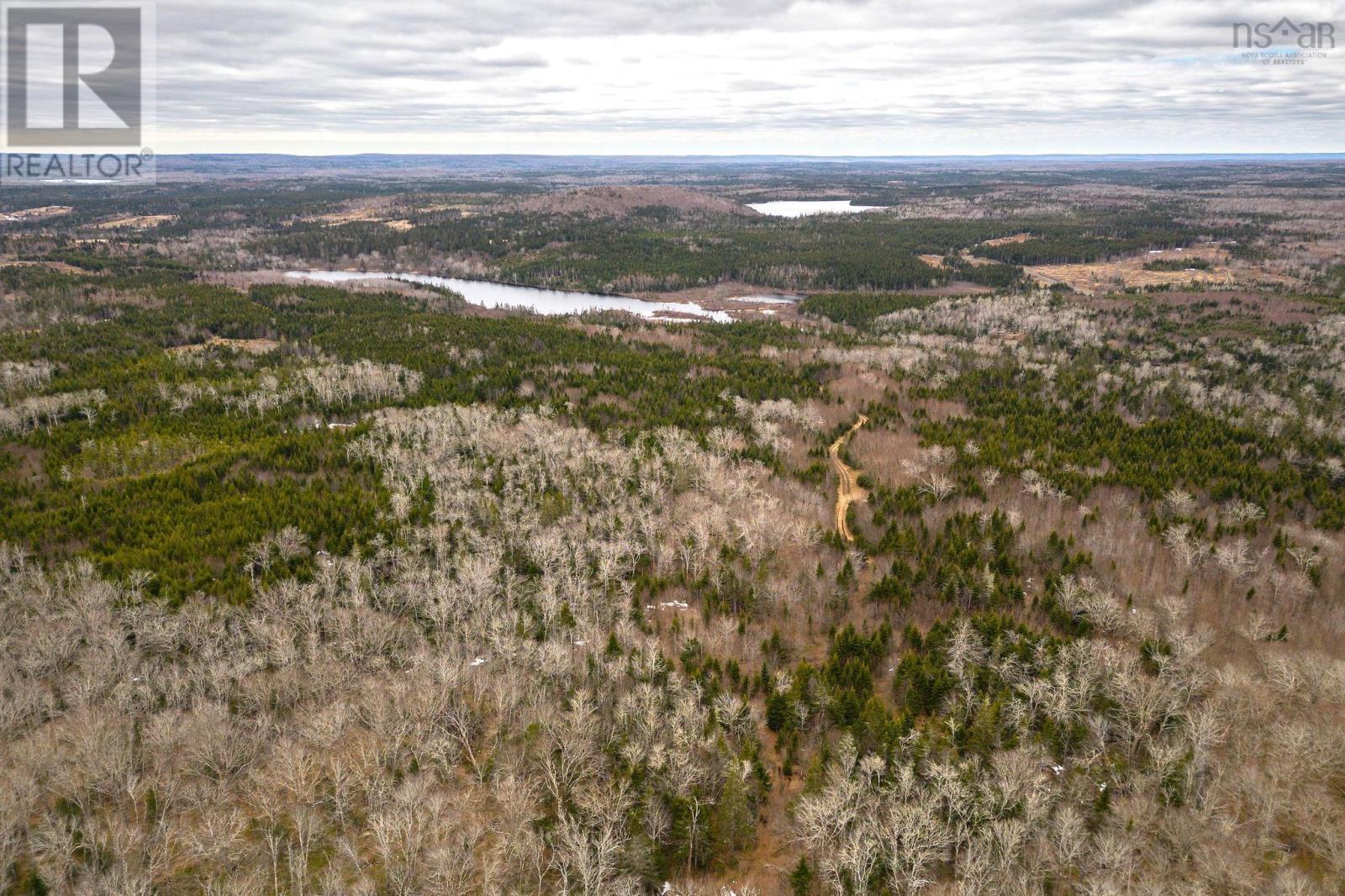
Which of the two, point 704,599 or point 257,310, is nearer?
point 704,599

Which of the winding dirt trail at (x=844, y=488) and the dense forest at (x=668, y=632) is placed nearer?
the dense forest at (x=668, y=632)

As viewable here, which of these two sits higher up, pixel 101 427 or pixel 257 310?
pixel 257 310

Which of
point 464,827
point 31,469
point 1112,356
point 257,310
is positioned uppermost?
point 257,310

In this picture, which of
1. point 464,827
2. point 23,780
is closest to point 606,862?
point 464,827

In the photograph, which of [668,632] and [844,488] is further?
[844,488]

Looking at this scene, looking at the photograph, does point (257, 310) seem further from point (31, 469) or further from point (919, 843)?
point (919, 843)

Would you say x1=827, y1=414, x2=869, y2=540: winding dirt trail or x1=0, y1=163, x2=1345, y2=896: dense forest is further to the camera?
x1=827, y1=414, x2=869, y2=540: winding dirt trail

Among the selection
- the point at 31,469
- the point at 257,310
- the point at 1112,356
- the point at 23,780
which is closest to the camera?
the point at 23,780

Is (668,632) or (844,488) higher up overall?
(844,488)
